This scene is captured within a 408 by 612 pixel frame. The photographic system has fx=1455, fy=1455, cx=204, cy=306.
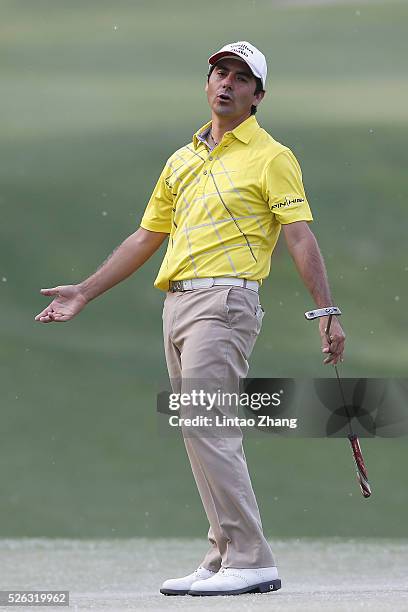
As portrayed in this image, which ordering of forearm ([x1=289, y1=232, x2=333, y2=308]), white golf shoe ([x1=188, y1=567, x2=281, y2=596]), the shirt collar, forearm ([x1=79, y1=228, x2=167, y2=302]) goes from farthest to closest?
forearm ([x1=79, y1=228, x2=167, y2=302]), the shirt collar, forearm ([x1=289, y1=232, x2=333, y2=308]), white golf shoe ([x1=188, y1=567, x2=281, y2=596])

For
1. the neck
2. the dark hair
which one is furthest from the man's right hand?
the dark hair

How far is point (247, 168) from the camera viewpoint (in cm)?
388

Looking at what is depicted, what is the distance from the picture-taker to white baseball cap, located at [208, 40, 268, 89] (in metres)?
3.95

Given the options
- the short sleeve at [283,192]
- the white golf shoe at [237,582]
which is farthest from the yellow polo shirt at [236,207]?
the white golf shoe at [237,582]

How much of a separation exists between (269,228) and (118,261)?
511mm

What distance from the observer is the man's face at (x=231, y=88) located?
3.96 m

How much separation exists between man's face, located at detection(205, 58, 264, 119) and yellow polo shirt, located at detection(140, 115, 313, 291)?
50mm

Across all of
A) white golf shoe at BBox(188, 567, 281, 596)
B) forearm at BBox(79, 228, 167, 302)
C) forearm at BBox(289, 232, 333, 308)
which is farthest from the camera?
forearm at BBox(79, 228, 167, 302)

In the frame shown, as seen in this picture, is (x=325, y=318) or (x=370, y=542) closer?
(x=325, y=318)

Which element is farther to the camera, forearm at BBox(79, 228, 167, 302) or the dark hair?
forearm at BBox(79, 228, 167, 302)

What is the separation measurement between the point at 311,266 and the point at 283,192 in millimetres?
211

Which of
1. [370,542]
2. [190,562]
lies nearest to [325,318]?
[190,562]

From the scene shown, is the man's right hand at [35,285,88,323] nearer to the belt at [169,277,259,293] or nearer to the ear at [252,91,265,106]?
the belt at [169,277,259,293]

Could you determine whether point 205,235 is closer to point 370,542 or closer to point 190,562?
point 190,562
